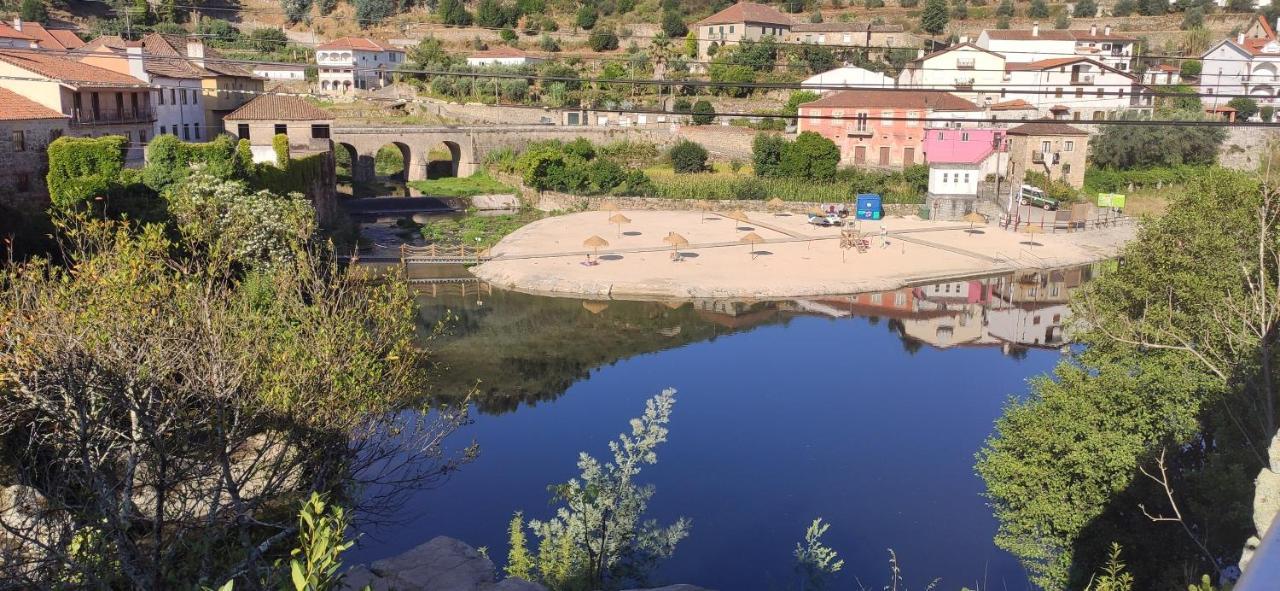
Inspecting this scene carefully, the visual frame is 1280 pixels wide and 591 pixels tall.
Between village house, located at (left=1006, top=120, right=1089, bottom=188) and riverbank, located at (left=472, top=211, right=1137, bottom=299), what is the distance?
17.4 feet

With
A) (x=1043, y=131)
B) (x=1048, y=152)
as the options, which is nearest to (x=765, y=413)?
(x=1043, y=131)

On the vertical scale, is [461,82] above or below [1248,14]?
below

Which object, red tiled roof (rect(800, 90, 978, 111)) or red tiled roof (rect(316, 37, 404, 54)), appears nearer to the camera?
red tiled roof (rect(800, 90, 978, 111))

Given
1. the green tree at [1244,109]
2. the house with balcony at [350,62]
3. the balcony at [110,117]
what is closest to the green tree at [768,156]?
the green tree at [1244,109]

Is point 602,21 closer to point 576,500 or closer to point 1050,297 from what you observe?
point 1050,297

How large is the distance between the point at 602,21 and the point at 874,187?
3732cm

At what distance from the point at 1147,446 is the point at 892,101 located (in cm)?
3491

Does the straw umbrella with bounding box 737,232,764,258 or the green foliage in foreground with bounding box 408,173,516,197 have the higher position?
the green foliage in foreground with bounding box 408,173,516,197

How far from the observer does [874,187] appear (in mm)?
44031

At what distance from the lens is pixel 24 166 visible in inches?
792

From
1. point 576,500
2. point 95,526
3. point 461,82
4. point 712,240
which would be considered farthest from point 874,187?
point 95,526

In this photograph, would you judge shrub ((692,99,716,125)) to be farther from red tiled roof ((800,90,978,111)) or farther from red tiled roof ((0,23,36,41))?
red tiled roof ((0,23,36,41))

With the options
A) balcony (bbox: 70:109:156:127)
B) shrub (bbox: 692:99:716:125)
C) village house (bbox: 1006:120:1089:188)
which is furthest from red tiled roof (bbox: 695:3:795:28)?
balcony (bbox: 70:109:156:127)

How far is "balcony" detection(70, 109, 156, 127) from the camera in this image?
25.3 meters
